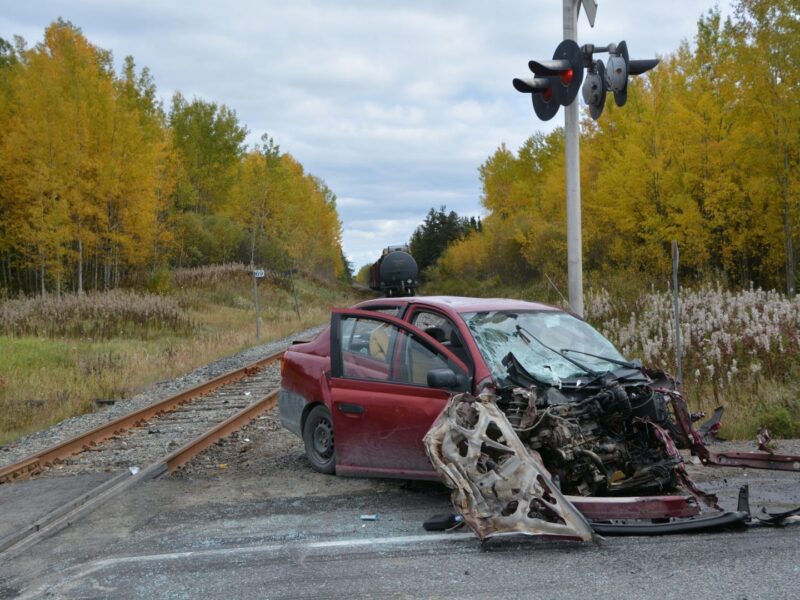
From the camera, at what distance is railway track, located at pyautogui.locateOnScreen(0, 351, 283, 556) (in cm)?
667

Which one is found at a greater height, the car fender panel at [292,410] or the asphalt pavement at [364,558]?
the car fender panel at [292,410]

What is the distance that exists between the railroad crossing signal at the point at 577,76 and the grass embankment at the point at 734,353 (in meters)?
3.51

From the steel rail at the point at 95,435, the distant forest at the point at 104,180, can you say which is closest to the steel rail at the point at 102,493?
the steel rail at the point at 95,435

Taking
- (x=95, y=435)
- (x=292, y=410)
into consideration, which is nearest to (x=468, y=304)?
(x=292, y=410)

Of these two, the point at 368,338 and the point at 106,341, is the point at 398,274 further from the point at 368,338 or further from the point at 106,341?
the point at 368,338

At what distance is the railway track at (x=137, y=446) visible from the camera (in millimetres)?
6672

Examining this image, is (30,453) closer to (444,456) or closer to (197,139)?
(444,456)

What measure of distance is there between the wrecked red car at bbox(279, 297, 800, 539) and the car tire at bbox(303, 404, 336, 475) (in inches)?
0.5

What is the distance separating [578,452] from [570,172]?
548cm

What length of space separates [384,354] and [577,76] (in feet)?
15.1

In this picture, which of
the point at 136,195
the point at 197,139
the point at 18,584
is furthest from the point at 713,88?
the point at 197,139

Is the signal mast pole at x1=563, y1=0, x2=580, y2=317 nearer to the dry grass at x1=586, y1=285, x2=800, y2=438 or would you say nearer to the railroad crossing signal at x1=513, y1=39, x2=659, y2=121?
the railroad crossing signal at x1=513, y1=39, x2=659, y2=121

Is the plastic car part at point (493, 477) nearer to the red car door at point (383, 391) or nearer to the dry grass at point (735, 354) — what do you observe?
the red car door at point (383, 391)

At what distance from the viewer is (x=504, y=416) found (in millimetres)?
5383
